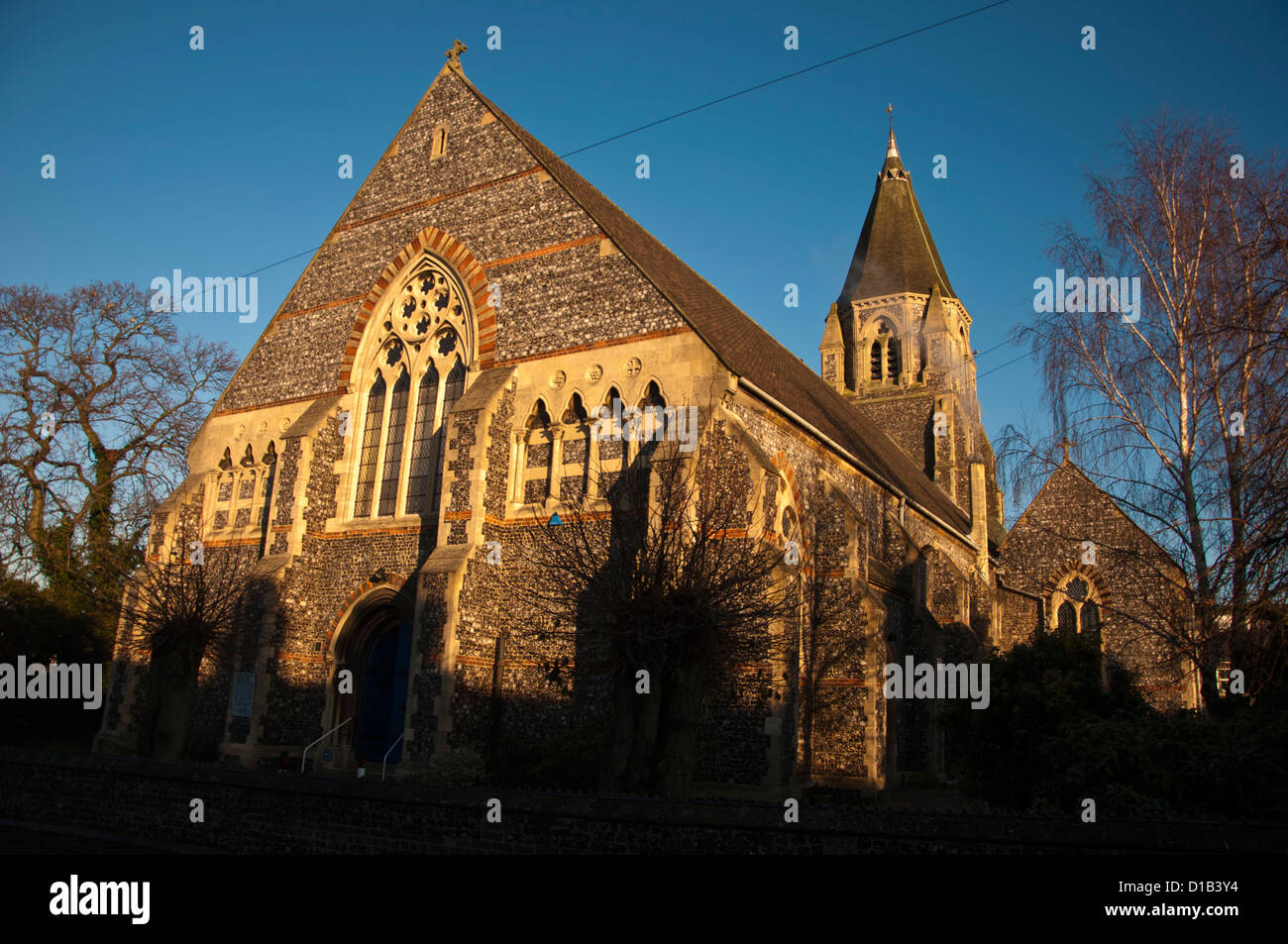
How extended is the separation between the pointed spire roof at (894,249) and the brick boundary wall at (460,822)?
28.8 m

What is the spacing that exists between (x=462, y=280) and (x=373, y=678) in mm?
7743

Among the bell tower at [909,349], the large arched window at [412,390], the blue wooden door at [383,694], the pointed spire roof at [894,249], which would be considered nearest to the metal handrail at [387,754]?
the blue wooden door at [383,694]

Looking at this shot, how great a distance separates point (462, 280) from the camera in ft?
60.5

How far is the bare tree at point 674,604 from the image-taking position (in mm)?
11445

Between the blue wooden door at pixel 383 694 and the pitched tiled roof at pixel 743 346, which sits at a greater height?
the pitched tiled roof at pixel 743 346

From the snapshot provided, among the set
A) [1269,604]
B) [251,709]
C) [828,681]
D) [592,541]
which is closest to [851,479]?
[828,681]

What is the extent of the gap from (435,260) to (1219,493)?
14.2 metres

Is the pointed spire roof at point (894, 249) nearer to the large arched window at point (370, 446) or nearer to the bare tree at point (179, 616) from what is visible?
the large arched window at point (370, 446)

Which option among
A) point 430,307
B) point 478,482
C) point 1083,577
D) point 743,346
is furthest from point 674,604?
point 1083,577

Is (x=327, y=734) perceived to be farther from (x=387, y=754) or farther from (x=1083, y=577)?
(x=1083, y=577)
